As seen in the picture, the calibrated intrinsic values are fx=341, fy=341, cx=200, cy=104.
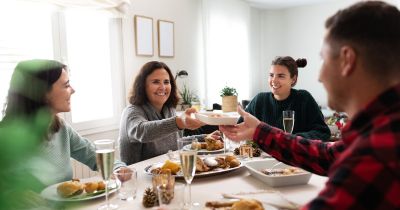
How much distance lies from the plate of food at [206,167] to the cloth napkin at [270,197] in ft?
0.80

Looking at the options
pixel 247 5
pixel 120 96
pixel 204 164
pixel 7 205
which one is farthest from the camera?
pixel 247 5

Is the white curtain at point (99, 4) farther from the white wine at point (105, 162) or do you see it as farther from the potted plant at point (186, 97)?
the white wine at point (105, 162)

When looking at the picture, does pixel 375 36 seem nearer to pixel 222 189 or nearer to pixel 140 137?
pixel 222 189

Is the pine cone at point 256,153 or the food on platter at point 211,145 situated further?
the food on platter at point 211,145

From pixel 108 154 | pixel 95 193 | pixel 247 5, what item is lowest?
pixel 95 193

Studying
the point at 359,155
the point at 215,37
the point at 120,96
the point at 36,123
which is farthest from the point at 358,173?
the point at 215,37

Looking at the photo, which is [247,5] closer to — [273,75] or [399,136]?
[273,75]

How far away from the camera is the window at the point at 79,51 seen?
2590 mm

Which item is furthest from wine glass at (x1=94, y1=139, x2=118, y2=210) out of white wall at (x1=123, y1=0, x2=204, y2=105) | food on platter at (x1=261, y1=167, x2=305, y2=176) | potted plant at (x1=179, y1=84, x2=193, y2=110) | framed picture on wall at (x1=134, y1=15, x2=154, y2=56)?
potted plant at (x1=179, y1=84, x2=193, y2=110)

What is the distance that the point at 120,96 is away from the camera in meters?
3.58

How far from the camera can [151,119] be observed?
213 centimetres

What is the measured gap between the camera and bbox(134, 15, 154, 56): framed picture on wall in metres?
3.69

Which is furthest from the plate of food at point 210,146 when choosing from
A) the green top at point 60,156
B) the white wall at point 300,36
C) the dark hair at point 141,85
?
the white wall at point 300,36

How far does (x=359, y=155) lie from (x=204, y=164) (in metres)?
0.91
